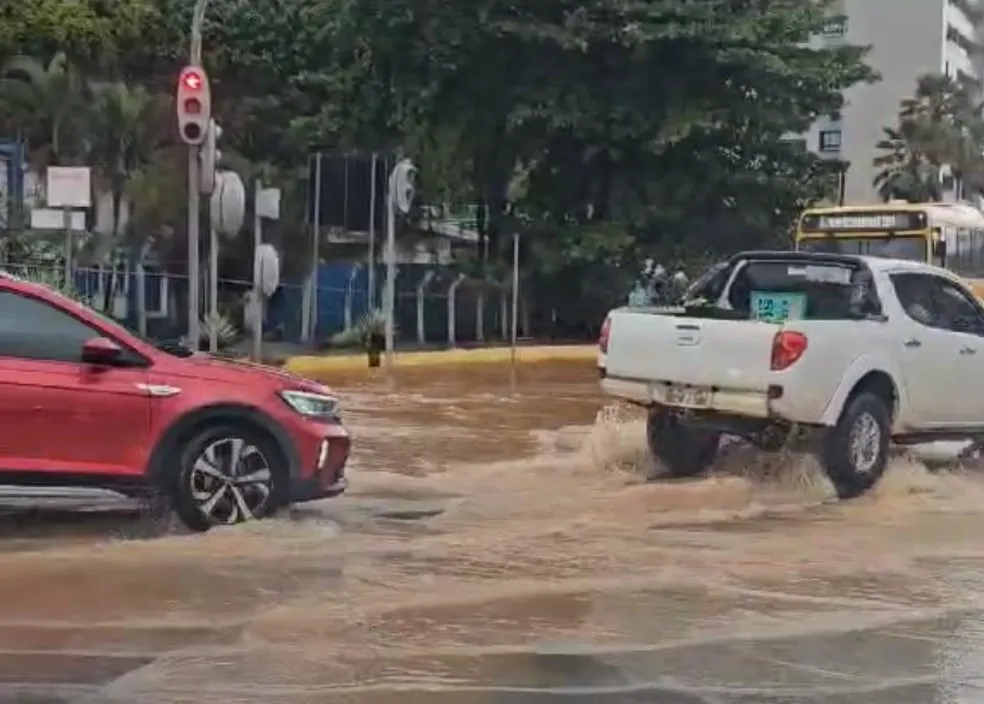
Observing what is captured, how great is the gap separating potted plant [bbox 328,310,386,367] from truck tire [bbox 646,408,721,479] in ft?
40.6

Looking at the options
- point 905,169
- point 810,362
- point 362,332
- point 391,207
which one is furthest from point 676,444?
point 905,169

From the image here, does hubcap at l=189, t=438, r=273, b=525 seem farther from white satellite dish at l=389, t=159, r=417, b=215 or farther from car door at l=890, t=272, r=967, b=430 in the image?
white satellite dish at l=389, t=159, r=417, b=215

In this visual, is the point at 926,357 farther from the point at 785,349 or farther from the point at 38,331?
the point at 38,331

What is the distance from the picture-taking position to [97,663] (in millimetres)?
6973

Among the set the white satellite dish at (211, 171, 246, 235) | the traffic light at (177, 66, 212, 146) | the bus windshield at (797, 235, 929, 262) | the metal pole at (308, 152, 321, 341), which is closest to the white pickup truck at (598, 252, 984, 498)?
the traffic light at (177, 66, 212, 146)

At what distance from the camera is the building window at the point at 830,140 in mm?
79938

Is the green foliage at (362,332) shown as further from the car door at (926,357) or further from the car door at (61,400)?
the car door at (61,400)

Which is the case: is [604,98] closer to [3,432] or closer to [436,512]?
[436,512]

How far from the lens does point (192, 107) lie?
1591 centimetres

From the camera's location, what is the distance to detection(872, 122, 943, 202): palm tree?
72.3m

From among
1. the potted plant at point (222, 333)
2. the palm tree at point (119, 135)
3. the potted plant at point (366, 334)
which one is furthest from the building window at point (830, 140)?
the potted plant at point (222, 333)

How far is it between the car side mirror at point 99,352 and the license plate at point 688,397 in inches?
171

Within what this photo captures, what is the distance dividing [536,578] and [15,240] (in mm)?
18843

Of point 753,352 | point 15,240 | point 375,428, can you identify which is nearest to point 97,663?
point 753,352
